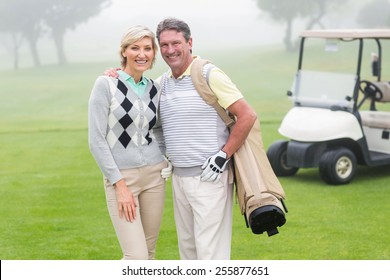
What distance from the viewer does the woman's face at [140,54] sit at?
345 cm

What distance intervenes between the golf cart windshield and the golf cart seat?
31 centimetres

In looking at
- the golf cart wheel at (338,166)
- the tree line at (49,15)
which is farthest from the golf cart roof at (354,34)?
the tree line at (49,15)

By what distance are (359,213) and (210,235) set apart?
126 inches

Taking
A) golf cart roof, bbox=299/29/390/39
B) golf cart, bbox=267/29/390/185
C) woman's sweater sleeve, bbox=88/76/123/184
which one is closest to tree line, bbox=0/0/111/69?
golf cart, bbox=267/29/390/185

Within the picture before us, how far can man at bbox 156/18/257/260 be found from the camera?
345cm

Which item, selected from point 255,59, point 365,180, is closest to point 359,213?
point 365,180

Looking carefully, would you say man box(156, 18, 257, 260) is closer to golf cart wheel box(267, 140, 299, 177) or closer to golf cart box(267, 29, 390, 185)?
golf cart box(267, 29, 390, 185)

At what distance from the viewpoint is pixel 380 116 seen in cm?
812

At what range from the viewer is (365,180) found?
26.3 feet

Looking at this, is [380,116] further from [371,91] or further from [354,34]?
[354,34]

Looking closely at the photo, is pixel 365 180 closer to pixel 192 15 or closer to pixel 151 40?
pixel 151 40

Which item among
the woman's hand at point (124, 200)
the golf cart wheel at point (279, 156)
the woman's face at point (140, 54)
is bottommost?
the golf cart wheel at point (279, 156)

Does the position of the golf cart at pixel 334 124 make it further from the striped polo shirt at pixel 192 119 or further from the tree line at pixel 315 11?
the tree line at pixel 315 11

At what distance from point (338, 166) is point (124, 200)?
449 centimetres
